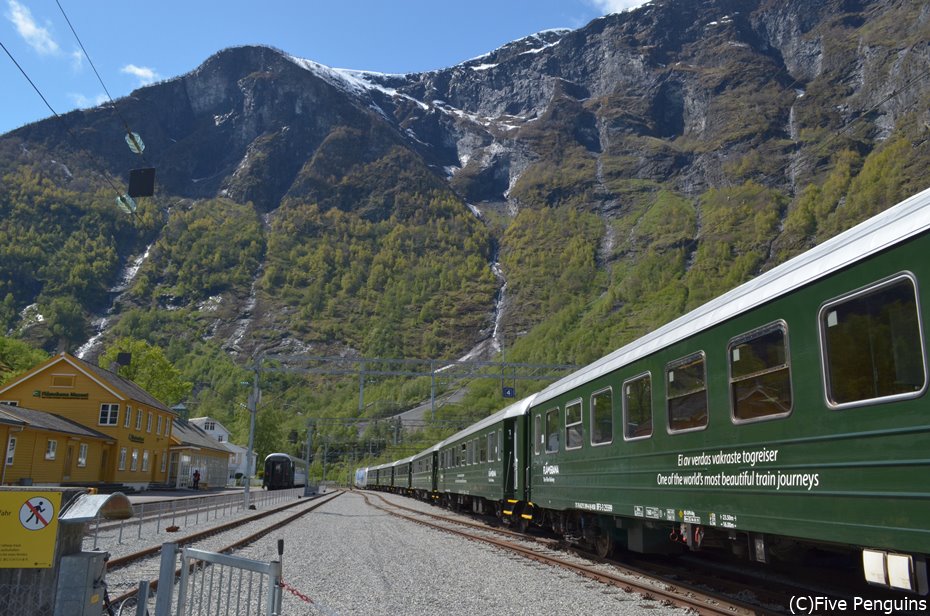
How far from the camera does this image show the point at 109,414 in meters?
40.8

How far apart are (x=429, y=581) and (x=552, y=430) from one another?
425 cm

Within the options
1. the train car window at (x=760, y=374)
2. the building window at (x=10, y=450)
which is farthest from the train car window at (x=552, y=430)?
the building window at (x=10, y=450)

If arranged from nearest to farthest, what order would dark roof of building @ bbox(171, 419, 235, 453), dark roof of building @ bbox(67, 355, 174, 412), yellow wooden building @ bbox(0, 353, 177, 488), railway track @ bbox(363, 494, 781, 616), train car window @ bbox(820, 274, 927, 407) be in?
1. train car window @ bbox(820, 274, 927, 407)
2. railway track @ bbox(363, 494, 781, 616)
3. yellow wooden building @ bbox(0, 353, 177, 488)
4. dark roof of building @ bbox(67, 355, 174, 412)
5. dark roof of building @ bbox(171, 419, 235, 453)

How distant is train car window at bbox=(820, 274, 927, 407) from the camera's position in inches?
198

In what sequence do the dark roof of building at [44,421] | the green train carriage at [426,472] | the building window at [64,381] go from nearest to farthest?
the dark roof of building at [44,421]
the green train carriage at [426,472]
the building window at [64,381]

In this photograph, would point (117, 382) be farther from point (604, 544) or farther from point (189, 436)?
point (604, 544)

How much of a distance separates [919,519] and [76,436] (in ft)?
122

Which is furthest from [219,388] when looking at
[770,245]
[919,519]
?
[919,519]

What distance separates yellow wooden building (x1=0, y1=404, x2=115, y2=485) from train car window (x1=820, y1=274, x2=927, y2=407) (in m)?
29.2

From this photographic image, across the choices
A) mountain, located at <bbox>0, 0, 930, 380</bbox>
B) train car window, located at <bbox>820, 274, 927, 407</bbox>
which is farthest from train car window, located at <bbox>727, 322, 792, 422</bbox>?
mountain, located at <bbox>0, 0, 930, 380</bbox>

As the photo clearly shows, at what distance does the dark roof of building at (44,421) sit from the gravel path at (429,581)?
1823 cm

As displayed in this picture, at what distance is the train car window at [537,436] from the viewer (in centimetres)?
1491

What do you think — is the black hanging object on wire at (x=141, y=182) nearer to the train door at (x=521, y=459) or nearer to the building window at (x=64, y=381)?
the train door at (x=521, y=459)

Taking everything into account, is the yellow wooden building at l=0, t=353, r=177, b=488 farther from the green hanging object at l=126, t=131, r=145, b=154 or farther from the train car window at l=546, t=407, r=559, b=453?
the train car window at l=546, t=407, r=559, b=453
